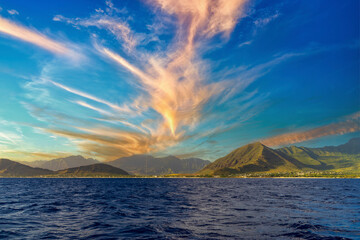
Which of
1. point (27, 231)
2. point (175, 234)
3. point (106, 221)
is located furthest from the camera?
point (106, 221)

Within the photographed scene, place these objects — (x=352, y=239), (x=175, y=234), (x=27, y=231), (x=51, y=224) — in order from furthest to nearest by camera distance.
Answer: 1. (x=51, y=224)
2. (x=27, y=231)
3. (x=175, y=234)
4. (x=352, y=239)

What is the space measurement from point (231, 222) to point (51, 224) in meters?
23.8

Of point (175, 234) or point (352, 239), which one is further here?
point (175, 234)

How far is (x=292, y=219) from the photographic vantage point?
3081 cm

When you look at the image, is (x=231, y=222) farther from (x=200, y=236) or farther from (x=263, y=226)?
(x=200, y=236)

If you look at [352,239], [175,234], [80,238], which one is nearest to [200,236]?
[175,234]

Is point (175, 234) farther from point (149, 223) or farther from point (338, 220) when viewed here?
point (338, 220)

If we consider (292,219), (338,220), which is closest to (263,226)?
(292,219)

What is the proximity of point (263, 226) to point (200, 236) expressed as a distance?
915 cm

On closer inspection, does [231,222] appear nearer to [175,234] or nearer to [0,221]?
[175,234]

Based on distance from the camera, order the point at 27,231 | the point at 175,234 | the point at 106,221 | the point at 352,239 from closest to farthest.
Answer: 1. the point at 352,239
2. the point at 175,234
3. the point at 27,231
4. the point at 106,221

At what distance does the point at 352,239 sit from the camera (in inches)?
841

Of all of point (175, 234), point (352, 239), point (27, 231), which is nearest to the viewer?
point (352, 239)

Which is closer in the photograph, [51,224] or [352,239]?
[352,239]
